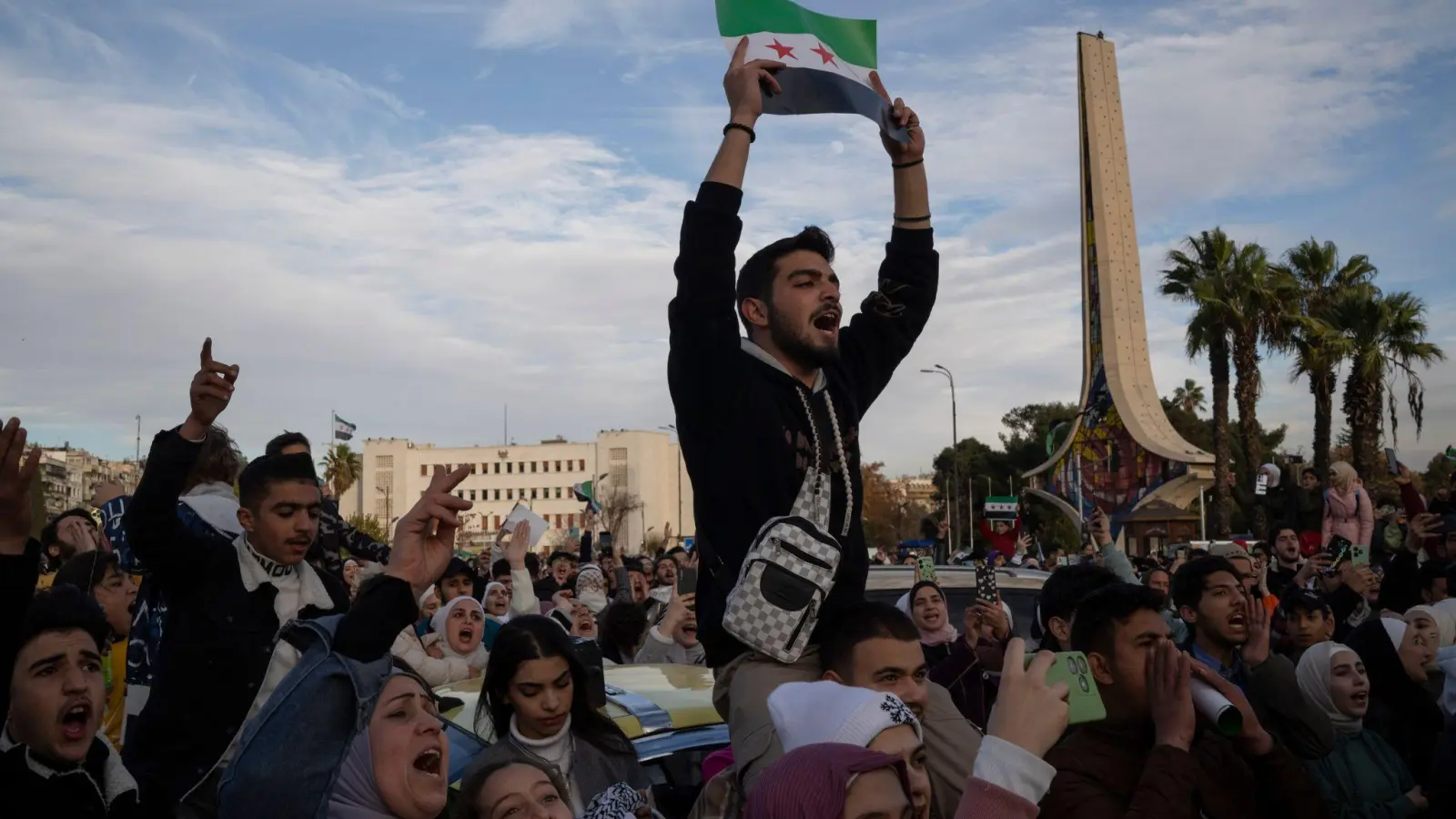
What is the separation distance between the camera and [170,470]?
383 centimetres

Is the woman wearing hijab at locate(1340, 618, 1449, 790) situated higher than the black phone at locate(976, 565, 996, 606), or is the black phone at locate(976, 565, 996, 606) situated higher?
the black phone at locate(976, 565, 996, 606)

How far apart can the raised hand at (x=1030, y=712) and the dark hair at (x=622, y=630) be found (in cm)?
613

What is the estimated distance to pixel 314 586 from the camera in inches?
167

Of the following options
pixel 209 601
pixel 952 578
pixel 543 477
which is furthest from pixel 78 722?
pixel 543 477

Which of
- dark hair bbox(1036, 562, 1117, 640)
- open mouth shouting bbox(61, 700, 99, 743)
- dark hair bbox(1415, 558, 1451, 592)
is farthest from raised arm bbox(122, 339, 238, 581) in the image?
dark hair bbox(1415, 558, 1451, 592)

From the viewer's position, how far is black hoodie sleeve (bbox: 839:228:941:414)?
402 cm

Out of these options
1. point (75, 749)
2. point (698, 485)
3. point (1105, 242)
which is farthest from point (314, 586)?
point (1105, 242)

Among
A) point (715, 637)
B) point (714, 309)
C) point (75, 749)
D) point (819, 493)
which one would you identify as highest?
point (714, 309)

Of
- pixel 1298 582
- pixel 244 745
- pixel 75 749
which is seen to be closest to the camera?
pixel 244 745

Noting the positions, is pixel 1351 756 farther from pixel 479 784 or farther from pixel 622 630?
pixel 622 630

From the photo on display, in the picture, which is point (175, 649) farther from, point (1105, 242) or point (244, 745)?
point (1105, 242)

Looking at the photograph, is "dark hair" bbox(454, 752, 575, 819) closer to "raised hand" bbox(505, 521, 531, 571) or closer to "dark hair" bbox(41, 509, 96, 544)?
"dark hair" bbox(41, 509, 96, 544)

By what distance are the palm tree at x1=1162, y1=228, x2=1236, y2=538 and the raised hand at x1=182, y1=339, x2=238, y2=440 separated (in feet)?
110

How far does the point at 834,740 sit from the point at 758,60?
6.40ft
